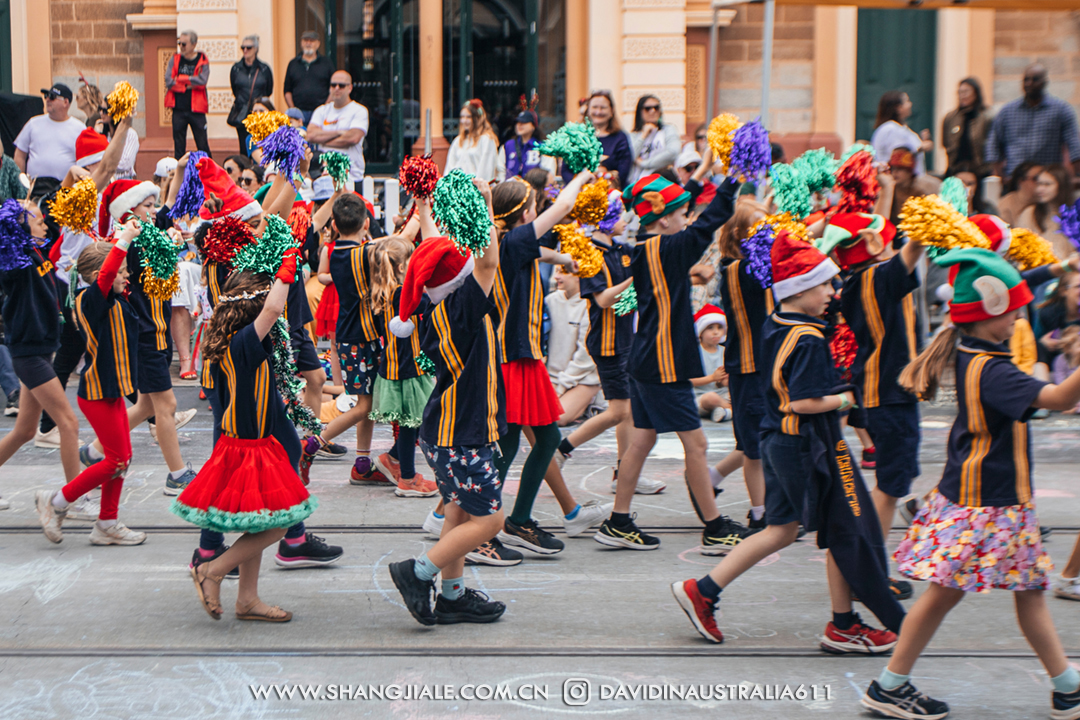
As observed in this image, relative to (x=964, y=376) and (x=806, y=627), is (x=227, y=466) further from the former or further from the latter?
(x=964, y=376)

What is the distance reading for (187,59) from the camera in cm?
1330

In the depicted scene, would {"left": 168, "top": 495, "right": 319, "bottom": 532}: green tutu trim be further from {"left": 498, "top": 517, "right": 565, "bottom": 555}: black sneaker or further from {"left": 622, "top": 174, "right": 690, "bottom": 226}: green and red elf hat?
{"left": 622, "top": 174, "right": 690, "bottom": 226}: green and red elf hat

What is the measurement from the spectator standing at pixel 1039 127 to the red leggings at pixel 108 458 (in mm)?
8022

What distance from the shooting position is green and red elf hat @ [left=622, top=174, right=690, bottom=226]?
564cm

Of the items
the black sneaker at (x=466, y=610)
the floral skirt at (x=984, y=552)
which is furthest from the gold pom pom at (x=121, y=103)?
the floral skirt at (x=984, y=552)

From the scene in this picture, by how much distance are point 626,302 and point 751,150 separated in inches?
53.1

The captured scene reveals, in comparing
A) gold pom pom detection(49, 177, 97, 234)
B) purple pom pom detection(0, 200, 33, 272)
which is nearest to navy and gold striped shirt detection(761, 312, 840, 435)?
gold pom pom detection(49, 177, 97, 234)

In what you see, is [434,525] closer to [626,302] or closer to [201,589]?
[201,589]

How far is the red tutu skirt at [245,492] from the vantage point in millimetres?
4582

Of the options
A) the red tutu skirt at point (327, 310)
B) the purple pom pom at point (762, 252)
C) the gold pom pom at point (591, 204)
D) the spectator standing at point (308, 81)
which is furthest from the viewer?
the spectator standing at point (308, 81)

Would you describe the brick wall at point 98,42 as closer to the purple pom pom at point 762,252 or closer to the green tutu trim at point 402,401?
the green tutu trim at point 402,401

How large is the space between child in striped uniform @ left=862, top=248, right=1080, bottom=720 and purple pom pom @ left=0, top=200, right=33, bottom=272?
189 inches

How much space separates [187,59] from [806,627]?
Answer: 11.0 meters

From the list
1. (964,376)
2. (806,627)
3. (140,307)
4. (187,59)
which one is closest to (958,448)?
(964,376)
